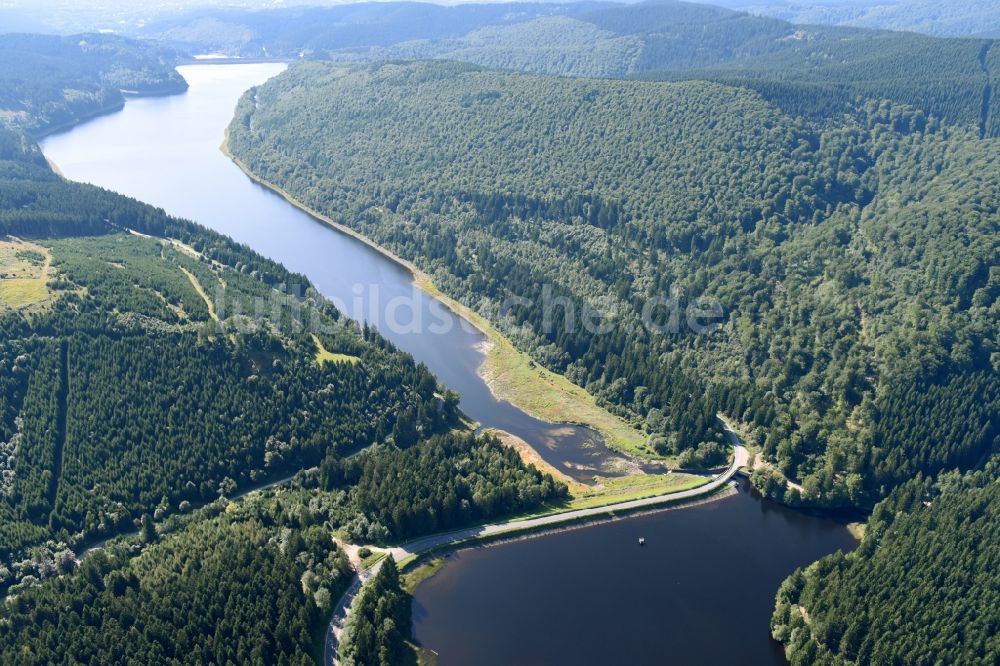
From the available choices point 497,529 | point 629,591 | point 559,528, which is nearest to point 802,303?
point 559,528

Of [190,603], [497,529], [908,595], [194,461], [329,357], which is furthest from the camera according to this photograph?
[329,357]

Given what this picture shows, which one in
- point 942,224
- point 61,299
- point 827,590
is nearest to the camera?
point 827,590

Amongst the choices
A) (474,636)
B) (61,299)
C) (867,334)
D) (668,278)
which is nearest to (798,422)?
(867,334)

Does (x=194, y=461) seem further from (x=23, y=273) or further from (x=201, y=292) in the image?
(x=23, y=273)

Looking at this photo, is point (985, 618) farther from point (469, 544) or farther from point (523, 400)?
point (523, 400)

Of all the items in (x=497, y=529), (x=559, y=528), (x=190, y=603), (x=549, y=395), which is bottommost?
(x=559, y=528)

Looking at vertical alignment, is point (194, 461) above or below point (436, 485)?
above

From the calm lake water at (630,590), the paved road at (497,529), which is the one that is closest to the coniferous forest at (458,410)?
the paved road at (497,529)
